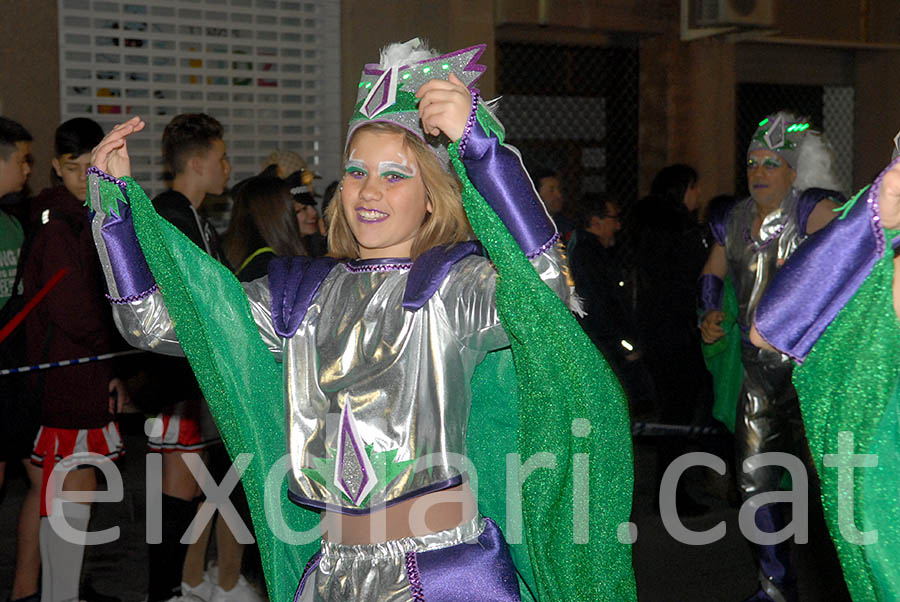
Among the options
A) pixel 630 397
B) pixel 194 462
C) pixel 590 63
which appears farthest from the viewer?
pixel 590 63

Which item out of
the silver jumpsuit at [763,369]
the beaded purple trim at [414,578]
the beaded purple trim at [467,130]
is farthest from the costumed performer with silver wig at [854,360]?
the silver jumpsuit at [763,369]

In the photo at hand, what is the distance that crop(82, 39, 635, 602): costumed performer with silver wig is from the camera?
90.4 inches

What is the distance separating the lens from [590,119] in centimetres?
1045

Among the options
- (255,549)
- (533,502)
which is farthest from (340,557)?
(255,549)

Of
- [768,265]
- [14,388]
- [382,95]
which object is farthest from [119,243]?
[768,265]

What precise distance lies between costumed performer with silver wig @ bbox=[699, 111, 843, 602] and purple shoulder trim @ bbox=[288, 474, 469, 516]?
2439 mm

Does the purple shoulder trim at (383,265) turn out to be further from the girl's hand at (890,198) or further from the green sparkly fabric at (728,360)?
the green sparkly fabric at (728,360)

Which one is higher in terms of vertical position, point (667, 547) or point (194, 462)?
point (194, 462)

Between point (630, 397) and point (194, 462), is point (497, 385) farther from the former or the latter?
point (630, 397)

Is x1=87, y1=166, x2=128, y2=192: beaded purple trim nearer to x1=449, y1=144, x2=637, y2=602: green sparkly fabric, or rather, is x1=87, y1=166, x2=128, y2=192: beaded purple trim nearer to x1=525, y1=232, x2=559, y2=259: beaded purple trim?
x1=449, y1=144, x2=637, y2=602: green sparkly fabric

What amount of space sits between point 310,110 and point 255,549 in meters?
4.93

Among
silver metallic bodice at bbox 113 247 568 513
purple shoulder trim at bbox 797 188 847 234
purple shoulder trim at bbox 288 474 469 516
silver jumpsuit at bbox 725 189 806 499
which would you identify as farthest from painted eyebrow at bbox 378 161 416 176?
purple shoulder trim at bbox 797 188 847 234

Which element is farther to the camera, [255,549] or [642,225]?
[642,225]

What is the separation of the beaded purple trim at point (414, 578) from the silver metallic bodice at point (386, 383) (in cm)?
13
